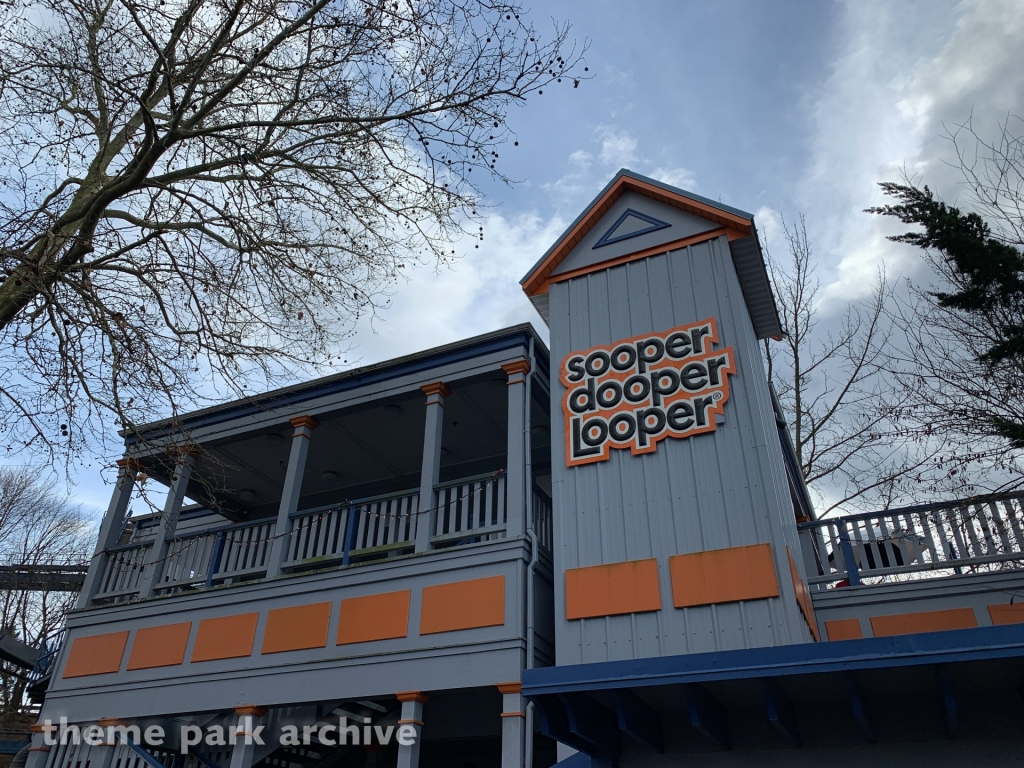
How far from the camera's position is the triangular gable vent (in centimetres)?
1035

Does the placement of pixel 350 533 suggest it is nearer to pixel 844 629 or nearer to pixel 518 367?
pixel 518 367

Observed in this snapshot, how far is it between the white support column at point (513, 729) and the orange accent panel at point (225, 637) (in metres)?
3.78

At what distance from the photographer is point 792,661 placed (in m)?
5.47

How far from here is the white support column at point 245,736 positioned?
9.41 m

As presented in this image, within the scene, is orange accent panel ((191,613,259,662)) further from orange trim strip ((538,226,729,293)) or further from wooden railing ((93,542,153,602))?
orange trim strip ((538,226,729,293))

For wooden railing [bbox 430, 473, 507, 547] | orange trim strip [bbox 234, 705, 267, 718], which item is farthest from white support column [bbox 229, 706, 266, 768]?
wooden railing [bbox 430, 473, 507, 547]

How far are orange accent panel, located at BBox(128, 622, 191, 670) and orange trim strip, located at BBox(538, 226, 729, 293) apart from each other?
6.98 meters

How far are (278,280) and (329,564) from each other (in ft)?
16.6

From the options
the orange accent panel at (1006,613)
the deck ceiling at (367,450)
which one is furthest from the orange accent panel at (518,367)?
the orange accent panel at (1006,613)

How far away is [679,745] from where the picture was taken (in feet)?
21.5

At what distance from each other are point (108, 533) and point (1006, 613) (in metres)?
12.4

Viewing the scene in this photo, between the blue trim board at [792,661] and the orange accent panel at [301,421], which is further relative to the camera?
the orange accent panel at [301,421]

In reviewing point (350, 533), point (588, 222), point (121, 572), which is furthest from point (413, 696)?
point (588, 222)

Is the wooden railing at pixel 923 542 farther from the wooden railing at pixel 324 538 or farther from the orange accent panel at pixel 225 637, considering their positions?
the orange accent panel at pixel 225 637
